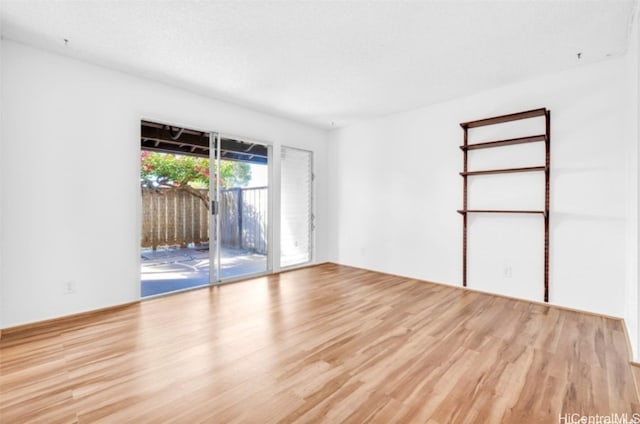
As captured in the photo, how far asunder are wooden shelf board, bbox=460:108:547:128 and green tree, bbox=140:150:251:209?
132 inches

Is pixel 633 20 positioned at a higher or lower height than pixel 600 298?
higher

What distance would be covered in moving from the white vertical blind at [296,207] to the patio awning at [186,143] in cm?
81

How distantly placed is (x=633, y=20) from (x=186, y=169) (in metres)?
4.93

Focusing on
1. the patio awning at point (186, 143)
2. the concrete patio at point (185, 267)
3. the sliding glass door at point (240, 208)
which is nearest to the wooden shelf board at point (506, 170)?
the sliding glass door at point (240, 208)

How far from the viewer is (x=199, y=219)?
4.49 metres

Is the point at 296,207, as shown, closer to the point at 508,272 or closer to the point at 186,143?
the point at 186,143

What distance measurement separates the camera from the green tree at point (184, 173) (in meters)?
4.14

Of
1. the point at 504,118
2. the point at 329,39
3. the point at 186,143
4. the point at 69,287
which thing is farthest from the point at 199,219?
the point at 504,118

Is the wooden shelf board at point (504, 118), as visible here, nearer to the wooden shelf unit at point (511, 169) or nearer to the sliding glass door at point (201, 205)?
the wooden shelf unit at point (511, 169)

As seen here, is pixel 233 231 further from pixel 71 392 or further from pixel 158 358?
pixel 71 392

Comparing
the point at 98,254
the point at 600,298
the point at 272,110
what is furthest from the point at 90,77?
the point at 600,298

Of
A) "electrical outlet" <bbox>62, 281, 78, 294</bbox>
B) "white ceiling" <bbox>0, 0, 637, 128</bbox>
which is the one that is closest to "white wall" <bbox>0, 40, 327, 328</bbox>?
"electrical outlet" <bbox>62, 281, 78, 294</bbox>

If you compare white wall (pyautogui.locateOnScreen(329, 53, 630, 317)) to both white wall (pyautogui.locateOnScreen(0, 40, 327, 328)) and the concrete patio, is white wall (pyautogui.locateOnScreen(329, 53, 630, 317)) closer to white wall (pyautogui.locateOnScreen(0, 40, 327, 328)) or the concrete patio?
the concrete patio

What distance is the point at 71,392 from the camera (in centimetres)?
176
